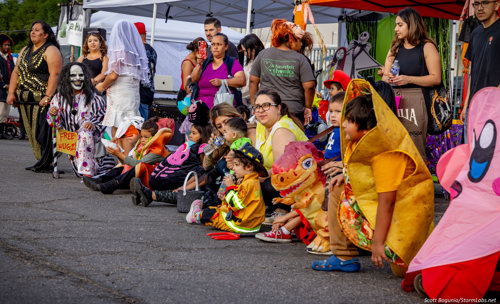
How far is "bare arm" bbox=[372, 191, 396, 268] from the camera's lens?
3.52m

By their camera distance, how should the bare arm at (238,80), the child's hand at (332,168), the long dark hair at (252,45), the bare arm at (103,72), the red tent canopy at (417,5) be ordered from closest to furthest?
the child's hand at (332,168) < the bare arm at (238,80) < the long dark hair at (252,45) < the red tent canopy at (417,5) < the bare arm at (103,72)

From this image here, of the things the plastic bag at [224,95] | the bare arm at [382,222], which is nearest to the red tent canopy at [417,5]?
the plastic bag at [224,95]

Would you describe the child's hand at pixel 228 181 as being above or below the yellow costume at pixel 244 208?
above

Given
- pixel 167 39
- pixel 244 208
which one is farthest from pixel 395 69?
pixel 167 39

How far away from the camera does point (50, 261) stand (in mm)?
3832

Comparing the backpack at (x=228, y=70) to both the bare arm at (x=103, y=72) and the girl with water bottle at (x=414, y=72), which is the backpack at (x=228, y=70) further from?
the girl with water bottle at (x=414, y=72)

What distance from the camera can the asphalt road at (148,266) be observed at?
3242 mm

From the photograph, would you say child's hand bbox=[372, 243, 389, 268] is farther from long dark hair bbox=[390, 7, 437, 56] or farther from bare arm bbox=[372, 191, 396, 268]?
long dark hair bbox=[390, 7, 437, 56]

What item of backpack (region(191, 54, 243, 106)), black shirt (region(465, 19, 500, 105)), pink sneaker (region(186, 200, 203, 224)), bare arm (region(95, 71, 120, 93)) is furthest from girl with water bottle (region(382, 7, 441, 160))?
bare arm (region(95, 71, 120, 93))

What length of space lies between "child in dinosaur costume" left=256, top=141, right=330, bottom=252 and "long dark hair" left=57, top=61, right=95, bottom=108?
434 centimetres

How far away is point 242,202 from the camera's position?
5.20m

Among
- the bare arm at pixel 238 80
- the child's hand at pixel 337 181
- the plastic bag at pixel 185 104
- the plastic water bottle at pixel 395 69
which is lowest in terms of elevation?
the child's hand at pixel 337 181

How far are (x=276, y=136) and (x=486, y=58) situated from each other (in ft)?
5.49

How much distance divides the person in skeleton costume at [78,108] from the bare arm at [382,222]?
17.9 ft
